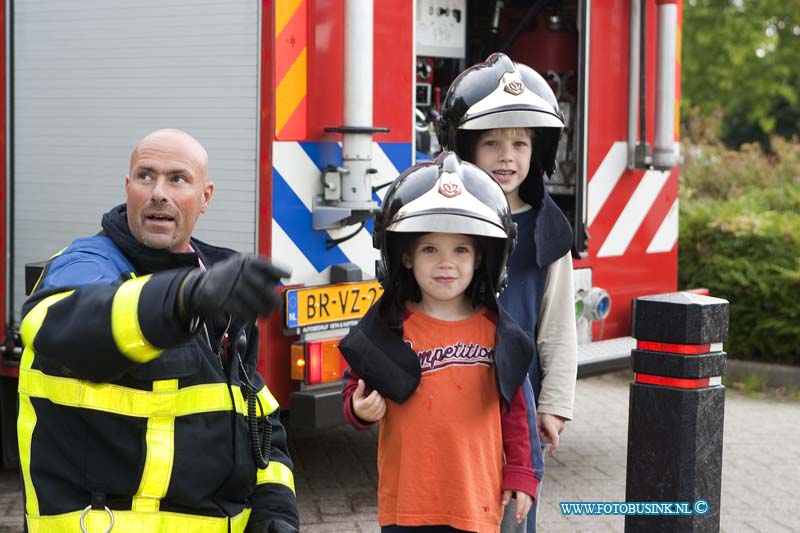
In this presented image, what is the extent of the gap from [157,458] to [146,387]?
0.43ft

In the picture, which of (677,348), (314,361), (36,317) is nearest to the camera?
(36,317)

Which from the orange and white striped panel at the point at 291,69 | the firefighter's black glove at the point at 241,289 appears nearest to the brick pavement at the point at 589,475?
the orange and white striped panel at the point at 291,69

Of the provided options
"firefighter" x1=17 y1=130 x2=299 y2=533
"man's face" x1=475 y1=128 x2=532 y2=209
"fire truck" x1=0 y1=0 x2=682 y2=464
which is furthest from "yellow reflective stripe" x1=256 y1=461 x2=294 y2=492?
"fire truck" x1=0 y1=0 x2=682 y2=464

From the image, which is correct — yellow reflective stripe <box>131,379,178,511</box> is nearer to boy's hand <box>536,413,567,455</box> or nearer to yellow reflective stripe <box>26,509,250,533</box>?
yellow reflective stripe <box>26,509,250,533</box>

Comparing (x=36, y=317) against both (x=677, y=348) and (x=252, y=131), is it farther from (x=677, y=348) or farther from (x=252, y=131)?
(x=252, y=131)

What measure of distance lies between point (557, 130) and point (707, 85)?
22513 mm

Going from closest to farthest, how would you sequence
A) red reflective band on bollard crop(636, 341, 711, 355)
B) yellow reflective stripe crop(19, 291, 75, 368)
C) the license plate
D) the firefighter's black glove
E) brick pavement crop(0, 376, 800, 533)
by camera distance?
1. the firefighter's black glove
2. yellow reflective stripe crop(19, 291, 75, 368)
3. red reflective band on bollard crop(636, 341, 711, 355)
4. the license plate
5. brick pavement crop(0, 376, 800, 533)

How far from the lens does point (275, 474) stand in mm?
2605

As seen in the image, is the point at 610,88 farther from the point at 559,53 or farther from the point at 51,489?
the point at 51,489

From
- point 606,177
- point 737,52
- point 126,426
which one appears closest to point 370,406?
point 126,426

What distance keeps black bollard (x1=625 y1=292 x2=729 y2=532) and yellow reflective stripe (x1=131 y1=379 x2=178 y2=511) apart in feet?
5.91

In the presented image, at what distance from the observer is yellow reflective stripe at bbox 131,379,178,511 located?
2.27 meters

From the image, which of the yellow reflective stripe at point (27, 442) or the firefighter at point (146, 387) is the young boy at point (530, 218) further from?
the yellow reflective stripe at point (27, 442)

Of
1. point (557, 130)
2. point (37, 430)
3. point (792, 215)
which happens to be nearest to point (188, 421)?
point (37, 430)
